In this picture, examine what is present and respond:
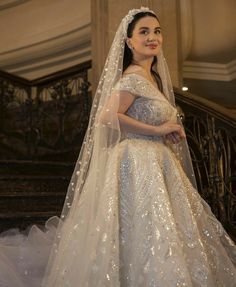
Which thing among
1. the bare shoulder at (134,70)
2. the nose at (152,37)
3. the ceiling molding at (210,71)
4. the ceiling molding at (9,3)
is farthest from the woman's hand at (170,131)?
the ceiling molding at (9,3)

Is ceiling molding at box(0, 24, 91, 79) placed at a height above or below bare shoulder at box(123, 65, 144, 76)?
above

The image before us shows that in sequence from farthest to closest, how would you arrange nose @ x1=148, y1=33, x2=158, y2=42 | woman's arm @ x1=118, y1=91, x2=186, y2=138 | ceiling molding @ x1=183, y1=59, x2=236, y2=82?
ceiling molding @ x1=183, y1=59, x2=236, y2=82 < nose @ x1=148, y1=33, x2=158, y2=42 < woman's arm @ x1=118, y1=91, x2=186, y2=138

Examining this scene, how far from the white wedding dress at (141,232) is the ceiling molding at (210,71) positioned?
3668 millimetres

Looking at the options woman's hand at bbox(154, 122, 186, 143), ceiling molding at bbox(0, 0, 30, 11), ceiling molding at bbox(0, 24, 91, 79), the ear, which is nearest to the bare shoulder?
the ear

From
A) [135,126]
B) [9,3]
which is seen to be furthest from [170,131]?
[9,3]

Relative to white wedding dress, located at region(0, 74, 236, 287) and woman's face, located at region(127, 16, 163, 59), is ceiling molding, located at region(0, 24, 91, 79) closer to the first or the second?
woman's face, located at region(127, 16, 163, 59)

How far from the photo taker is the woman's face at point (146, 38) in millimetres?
2447

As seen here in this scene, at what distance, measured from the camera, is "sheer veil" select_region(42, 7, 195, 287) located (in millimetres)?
2021

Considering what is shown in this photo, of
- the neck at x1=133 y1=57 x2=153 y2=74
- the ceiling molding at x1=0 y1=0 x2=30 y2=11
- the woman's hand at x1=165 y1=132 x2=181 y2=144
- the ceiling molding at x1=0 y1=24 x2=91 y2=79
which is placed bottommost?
the woman's hand at x1=165 y1=132 x2=181 y2=144

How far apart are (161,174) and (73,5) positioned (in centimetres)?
543

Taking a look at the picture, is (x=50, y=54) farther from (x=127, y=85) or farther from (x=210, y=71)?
(x=127, y=85)

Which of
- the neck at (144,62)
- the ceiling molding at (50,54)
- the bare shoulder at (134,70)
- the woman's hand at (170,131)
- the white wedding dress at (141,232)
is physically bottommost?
the white wedding dress at (141,232)

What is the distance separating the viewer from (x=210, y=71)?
6.18m

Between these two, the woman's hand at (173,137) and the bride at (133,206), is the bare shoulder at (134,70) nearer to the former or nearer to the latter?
the bride at (133,206)
